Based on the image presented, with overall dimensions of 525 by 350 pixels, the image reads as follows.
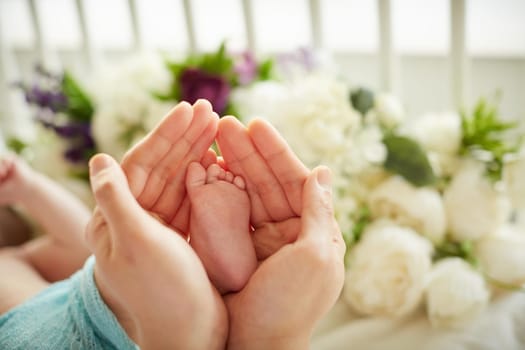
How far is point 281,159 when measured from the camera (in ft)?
2.32

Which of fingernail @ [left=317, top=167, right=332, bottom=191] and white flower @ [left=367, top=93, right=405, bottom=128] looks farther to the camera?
white flower @ [left=367, top=93, right=405, bottom=128]

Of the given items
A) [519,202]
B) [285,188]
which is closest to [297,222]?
[285,188]

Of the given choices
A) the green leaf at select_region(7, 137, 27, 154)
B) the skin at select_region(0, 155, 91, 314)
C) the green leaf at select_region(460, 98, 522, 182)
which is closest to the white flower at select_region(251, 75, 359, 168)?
the green leaf at select_region(460, 98, 522, 182)

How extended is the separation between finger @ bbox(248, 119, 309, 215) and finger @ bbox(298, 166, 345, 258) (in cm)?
2

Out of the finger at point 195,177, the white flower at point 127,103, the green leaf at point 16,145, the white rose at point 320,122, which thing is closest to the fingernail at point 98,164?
the finger at point 195,177

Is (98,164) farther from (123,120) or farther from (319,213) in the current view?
(123,120)

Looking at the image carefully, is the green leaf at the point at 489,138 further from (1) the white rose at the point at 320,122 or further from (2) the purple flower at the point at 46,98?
(2) the purple flower at the point at 46,98

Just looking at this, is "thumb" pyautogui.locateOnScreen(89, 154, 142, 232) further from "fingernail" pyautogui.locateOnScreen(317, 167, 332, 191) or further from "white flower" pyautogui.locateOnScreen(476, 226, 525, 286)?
"white flower" pyautogui.locateOnScreen(476, 226, 525, 286)

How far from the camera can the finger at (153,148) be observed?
26.5 inches

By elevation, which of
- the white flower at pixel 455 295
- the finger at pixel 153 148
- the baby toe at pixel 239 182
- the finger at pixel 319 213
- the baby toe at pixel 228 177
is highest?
the finger at pixel 153 148

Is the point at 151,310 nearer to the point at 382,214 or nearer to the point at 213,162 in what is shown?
the point at 213,162

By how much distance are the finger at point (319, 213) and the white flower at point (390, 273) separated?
306 mm

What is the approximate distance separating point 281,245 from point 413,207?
39 centimetres

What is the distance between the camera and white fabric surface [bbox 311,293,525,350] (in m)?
0.90
